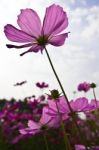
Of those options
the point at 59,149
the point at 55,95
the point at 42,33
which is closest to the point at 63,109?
the point at 55,95

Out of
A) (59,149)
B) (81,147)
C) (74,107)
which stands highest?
(59,149)

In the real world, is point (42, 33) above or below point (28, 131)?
above

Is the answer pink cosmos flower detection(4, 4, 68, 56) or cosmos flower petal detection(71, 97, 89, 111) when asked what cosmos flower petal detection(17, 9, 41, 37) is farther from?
cosmos flower petal detection(71, 97, 89, 111)

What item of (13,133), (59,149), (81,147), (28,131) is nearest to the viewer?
(81,147)

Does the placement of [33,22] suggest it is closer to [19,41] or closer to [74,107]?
[19,41]

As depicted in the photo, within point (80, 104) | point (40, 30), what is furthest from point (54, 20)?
point (80, 104)

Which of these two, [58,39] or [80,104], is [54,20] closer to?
[58,39]
